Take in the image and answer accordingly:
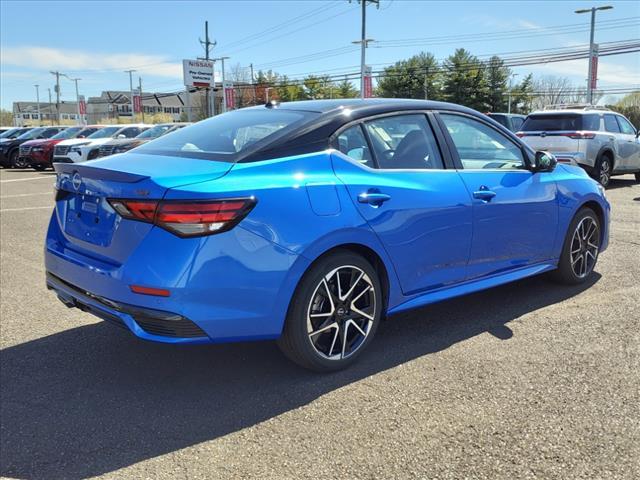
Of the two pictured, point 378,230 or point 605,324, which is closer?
point 378,230

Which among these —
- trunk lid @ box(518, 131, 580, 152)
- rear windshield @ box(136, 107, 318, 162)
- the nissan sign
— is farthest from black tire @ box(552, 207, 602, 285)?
the nissan sign

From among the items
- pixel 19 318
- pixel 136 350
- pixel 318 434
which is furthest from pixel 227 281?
pixel 19 318

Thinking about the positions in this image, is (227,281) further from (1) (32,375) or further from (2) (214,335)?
(1) (32,375)

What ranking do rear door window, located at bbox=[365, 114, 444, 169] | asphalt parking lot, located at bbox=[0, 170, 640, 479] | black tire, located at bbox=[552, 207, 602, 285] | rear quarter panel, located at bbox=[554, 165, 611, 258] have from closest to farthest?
asphalt parking lot, located at bbox=[0, 170, 640, 479]
rear door window, located at bbox=[365, 114, 444, 169]
rear quarter panel, located at bbox=[554, 165, 611, 258]
black tire, located at bbox=[552, 207, 602, 285]

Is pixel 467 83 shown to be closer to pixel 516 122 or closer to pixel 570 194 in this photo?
pixel 516 122

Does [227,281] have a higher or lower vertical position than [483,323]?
higher

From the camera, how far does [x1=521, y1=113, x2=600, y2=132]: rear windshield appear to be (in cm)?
1254

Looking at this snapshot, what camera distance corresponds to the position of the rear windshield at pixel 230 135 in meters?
3.40

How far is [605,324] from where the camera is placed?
426 cm

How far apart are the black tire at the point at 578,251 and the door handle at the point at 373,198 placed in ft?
7.47

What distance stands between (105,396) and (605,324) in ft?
11.3

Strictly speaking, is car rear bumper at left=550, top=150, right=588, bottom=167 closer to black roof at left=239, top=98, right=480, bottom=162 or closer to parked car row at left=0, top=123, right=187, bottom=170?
black roof at left=239, top=98, right=480, bottom=162

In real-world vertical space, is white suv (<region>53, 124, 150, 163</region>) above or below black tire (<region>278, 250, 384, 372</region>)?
above

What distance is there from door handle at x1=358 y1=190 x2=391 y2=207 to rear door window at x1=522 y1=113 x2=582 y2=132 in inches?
409
